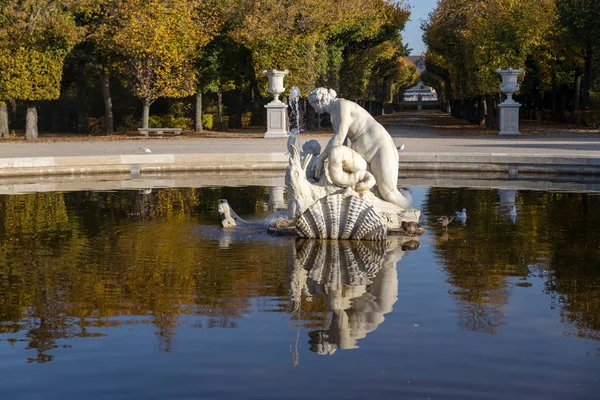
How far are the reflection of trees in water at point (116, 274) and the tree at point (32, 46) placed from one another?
19415 millimetres

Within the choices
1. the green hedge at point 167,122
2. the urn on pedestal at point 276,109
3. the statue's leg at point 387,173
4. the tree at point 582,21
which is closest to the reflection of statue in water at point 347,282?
the statue's leg at point 387,173

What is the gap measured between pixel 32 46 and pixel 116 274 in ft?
Result: 81.9

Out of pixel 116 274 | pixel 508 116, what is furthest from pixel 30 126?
pixel 116 274

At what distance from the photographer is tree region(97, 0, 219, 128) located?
106 feet

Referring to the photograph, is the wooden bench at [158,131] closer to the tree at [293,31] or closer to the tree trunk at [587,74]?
the tree at [293,31]

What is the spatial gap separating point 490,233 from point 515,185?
Result: 5.40 meters

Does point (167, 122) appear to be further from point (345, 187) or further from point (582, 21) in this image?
point (345, 187)

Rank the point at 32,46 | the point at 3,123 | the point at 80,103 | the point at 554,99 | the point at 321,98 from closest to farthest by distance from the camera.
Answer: the point at 321,98 < the point at 32,46 < the point at 3,123 < the point at 80,103 < the point at 554,99

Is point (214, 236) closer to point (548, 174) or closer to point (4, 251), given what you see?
point (4, 251)

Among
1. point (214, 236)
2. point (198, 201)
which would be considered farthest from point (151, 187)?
point (214, 236)

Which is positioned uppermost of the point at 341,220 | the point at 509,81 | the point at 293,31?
the point at 293,31

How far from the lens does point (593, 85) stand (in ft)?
105

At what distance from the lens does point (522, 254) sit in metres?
9.09

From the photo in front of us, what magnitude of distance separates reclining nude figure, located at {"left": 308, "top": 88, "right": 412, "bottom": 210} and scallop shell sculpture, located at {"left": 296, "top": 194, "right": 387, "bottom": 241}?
685 mm
